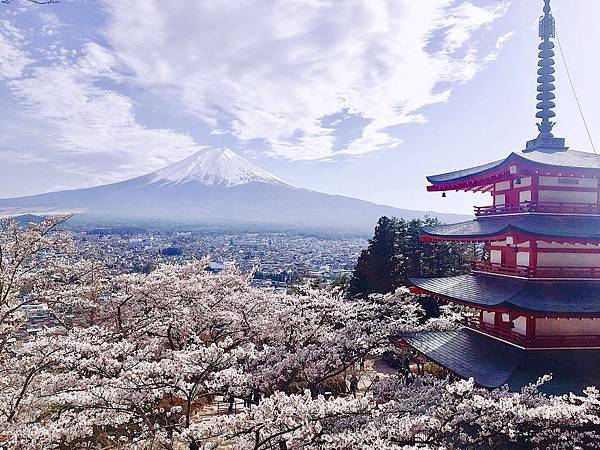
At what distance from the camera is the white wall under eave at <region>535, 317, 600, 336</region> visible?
25.7 ft

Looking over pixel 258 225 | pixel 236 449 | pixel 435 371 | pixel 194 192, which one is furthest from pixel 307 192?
pixel 236 449

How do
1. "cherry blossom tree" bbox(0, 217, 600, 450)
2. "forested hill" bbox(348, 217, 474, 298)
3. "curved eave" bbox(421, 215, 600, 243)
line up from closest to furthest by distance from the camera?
"cherry blossom tree" bbox(0, 217, 600, 450), "curved eave" bbox(421, 215, 600, 243), "forested hill" bbox(348, 217, 474, 298)

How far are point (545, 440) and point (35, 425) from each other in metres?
7.49

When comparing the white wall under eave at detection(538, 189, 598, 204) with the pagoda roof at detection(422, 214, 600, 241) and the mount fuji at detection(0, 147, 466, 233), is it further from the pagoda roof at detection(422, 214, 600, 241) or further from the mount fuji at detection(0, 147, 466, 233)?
the mount fuji at detection(0, 147, 466, 233)

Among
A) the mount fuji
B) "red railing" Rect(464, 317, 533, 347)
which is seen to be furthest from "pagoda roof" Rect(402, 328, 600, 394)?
the mount fuji

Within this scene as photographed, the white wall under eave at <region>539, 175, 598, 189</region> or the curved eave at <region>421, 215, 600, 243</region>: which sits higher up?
the white wall under eave at <region>539, 175, 598, 189</region>

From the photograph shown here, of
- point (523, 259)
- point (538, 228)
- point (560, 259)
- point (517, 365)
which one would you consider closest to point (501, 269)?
point (523, 259)

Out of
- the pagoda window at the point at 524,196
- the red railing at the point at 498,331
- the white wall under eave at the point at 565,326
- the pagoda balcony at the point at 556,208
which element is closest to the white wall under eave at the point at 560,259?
the pagoda balcony at the point at 556,208

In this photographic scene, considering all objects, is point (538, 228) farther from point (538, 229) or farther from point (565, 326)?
point (565, 326)

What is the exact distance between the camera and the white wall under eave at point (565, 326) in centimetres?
784

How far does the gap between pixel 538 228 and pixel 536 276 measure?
942 mm

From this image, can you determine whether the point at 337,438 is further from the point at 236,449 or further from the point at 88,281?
the point at 88,281

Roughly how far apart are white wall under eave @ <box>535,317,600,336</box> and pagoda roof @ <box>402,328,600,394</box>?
0.34 m

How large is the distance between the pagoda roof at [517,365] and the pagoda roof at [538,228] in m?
2.04
